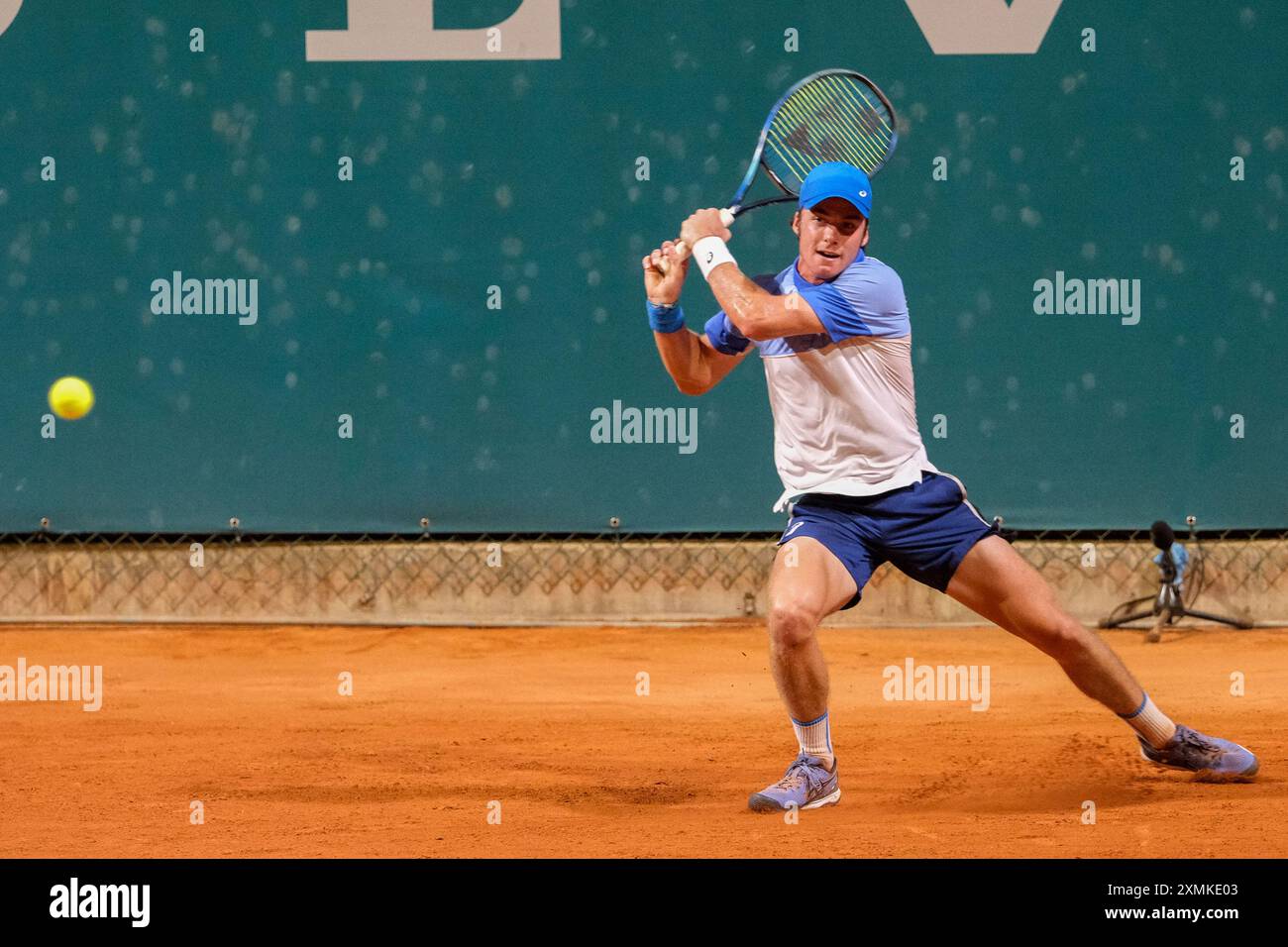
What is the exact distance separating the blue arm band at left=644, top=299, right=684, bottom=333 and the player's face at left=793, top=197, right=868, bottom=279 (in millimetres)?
372

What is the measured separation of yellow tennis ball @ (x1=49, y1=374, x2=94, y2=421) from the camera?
779 cm

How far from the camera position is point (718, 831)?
4188mm

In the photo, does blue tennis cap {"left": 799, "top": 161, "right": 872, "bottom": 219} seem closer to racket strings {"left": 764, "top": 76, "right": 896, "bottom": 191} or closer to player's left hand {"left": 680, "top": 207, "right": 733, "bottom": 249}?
player's left hand {"left": 680, "top": 207, "right": 733, "bottom": 249}

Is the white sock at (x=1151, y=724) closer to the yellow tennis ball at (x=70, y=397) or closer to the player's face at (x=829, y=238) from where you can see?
the player's face at (x=829, y=238)

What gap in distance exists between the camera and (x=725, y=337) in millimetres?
4723

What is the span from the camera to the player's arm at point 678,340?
4488 mm

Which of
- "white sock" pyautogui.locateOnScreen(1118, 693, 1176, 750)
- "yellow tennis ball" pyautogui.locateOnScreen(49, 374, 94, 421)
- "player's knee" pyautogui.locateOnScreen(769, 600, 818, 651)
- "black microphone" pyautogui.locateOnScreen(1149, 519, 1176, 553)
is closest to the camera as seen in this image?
"player's knee" pyautogui.locateOnScreen(769, 600, 818, 651)

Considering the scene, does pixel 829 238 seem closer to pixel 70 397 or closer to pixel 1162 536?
pixel 1162 536

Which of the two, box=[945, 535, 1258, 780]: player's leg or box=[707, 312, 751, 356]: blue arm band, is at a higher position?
box=[707, 312, 751, 356]: blue arm band

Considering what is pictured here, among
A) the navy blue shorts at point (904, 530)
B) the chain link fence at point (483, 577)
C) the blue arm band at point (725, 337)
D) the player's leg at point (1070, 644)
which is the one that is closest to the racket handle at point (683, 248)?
the blue arm band at point (725, 337)

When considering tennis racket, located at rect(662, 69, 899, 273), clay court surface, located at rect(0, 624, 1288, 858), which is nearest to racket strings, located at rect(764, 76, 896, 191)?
tennis racket, located at rect(662, 69, 899, 273)

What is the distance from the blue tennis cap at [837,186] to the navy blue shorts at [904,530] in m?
0.78

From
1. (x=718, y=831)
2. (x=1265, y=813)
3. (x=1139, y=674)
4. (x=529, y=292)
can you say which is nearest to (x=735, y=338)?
(x=718, y=831)

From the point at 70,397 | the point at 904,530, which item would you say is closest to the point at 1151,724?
the point at 904,530
